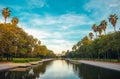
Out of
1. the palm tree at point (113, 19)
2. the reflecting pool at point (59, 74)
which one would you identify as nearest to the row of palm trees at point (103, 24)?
the palm tree at point (113, 19)

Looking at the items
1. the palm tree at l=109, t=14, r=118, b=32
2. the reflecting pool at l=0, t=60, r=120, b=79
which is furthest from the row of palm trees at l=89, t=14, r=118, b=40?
Result: the reflecting pool at l=0, t=60, r=120, b=79

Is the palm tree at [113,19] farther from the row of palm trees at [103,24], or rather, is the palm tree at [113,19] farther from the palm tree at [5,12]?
the palm tree at [5,12]

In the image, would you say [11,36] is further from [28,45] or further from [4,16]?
[28,45]

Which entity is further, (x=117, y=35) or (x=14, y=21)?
(x=14, y=21)

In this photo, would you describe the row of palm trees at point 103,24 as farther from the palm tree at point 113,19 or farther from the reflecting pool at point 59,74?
the reflecting pool at point 59,74

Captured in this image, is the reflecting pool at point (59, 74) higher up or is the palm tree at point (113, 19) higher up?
the palm tree at point (113, 19)

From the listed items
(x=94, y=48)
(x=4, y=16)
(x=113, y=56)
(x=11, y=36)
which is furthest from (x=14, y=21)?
(x=113, y=56)

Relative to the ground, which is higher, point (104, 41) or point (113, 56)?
point (104, 41)

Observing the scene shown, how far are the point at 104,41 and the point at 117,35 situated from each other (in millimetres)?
10633

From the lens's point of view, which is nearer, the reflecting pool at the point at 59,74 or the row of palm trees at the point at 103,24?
the reflecting pool at the point at 59,74

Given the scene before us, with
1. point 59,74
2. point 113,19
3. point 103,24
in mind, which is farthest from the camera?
point 103,24

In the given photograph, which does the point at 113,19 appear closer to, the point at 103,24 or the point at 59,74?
the point at 103,24

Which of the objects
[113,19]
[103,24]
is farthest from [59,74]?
[103,24]

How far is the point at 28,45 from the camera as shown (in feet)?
255
